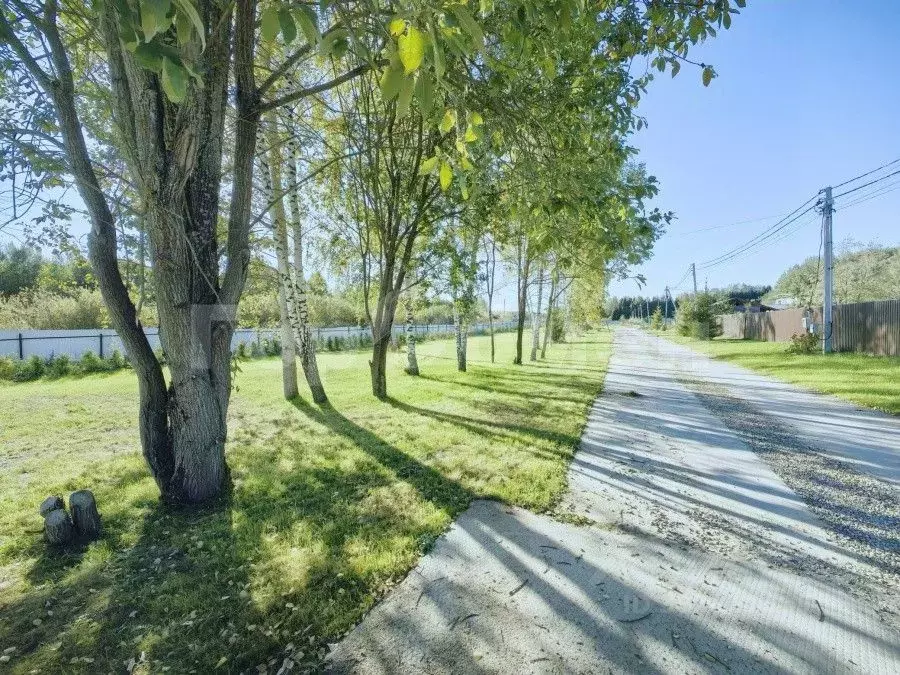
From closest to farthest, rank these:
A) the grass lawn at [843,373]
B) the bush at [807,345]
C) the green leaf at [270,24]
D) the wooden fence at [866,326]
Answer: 1. the green leaf at [270,24]
2. the grass lawn at [843,373]
3. the wooden fence at [866,326]
4. the bush at [807,345]

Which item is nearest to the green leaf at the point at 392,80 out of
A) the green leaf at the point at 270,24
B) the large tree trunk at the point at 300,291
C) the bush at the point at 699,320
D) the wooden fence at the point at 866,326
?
the green leaf at the point at 270,24

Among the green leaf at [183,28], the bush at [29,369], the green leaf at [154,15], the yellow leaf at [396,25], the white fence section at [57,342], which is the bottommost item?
the bush at [29,369]

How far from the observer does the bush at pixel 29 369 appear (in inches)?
503

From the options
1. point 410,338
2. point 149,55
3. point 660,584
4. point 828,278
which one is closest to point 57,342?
point 410,338

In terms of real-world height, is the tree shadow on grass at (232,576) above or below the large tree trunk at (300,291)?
below

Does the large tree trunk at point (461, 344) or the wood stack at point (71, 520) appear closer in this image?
the wood stack at point (71, 520)

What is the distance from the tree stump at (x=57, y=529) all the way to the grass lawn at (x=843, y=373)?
1158 cm

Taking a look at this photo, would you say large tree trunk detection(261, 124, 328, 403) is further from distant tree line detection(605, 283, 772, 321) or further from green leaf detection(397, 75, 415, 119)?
distant tree line detection(605, 283, 772, 321)

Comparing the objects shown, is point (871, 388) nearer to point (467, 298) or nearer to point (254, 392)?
point (467, 298)

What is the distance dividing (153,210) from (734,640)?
4.86 m

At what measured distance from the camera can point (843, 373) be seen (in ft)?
40.5

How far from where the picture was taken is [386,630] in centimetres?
235

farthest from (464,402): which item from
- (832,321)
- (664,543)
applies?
(832,321)

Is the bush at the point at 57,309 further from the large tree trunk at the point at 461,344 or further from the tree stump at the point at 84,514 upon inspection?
the tree stump at the point at 84,514
